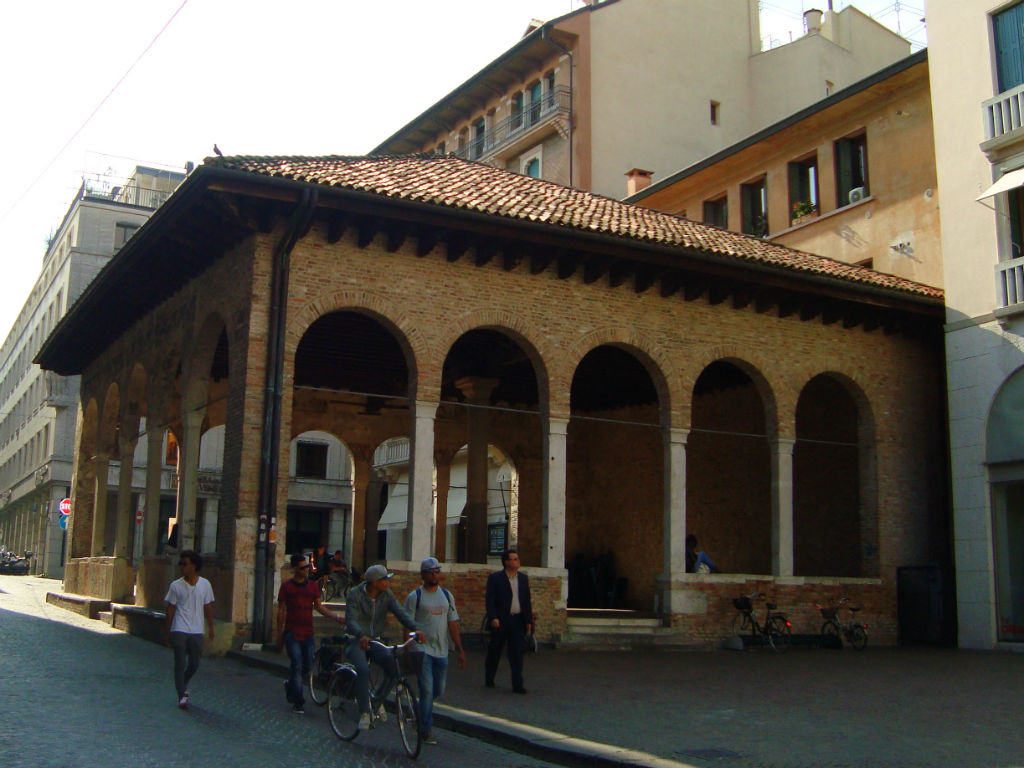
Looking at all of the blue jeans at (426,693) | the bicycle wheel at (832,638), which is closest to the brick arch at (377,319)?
the blue jeans at (426,693)

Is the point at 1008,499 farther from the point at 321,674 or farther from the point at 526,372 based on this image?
the point at 321,674

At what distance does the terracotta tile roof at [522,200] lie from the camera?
14.6 meters

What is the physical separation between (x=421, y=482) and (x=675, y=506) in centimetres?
415

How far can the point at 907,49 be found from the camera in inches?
1425

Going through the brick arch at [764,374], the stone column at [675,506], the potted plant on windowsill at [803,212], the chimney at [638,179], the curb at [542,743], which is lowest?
the curb at [542,743]

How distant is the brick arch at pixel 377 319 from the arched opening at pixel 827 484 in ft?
26.6

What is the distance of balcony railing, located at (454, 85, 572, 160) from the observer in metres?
32.6

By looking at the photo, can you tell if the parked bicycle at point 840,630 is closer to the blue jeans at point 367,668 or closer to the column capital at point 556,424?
the column capital at point 556,424

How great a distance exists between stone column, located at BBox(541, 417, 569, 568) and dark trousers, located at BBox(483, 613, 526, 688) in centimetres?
450

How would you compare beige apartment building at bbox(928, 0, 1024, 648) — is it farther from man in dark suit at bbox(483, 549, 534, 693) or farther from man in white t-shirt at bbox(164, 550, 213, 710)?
man in white t-shirt at bbox(164, 550, 213, 710)

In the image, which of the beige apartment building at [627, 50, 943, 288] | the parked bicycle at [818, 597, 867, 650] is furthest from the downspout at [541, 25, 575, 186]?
the parked bicycle at [818, 597, 867, 650]

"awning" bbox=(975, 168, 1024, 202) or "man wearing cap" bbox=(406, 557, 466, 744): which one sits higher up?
"awning" bbox=(975, 168, 1024, 202)

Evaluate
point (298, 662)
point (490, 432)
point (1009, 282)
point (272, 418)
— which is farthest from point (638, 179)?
point (298, 662)

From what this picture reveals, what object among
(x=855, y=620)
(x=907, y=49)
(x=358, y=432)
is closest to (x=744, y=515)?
(x=855, y=620)
